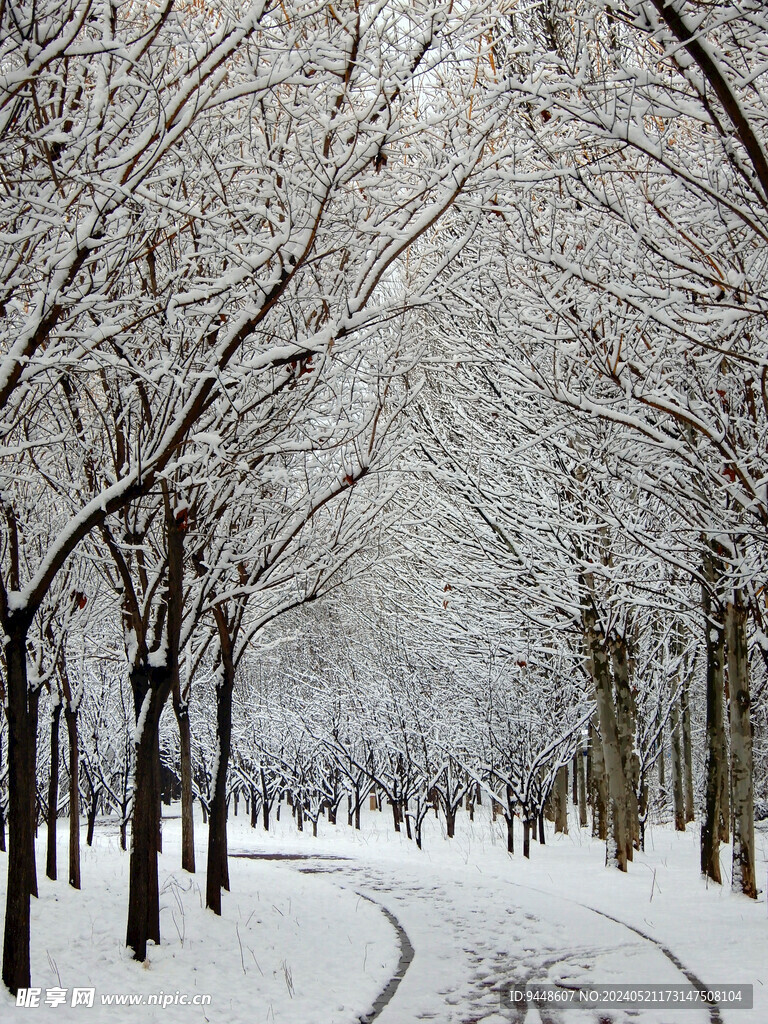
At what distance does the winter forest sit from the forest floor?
11cm

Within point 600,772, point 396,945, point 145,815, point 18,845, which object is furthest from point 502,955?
point 600,772

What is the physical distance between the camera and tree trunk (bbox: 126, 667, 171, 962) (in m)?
7.54

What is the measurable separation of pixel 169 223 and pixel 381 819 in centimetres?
2861

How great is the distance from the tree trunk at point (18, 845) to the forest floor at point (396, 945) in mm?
207

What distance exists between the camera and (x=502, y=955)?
781 cm

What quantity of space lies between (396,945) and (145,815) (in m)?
2.71

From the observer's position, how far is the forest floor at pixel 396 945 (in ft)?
20.0

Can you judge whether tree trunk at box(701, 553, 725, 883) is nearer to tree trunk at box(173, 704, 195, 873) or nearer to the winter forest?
the winter forest

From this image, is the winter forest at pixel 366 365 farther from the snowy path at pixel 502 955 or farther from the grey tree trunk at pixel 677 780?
the grey tree trunk at pixel 677 780

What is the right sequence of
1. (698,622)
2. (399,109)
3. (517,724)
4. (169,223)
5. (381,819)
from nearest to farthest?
(399,109), (169,223), (698,622), (517,724), (381,819)

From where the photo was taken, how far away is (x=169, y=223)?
6391 mm

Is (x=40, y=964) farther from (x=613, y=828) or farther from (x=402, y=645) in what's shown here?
(x=402, y=645)

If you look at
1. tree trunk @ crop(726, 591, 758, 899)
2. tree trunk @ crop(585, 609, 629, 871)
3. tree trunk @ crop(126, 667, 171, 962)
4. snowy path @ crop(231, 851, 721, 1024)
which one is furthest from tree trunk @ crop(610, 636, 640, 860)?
tree trunk @ crop(126, 667, 171, 962)

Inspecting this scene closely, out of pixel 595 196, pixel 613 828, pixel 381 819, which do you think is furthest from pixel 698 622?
pixel 381 819
